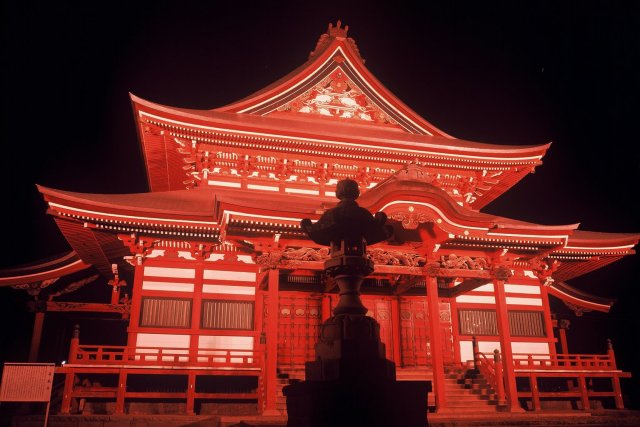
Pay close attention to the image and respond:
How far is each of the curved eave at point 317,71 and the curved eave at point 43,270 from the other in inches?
319

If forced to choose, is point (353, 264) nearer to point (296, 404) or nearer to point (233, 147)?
point (296, 404)

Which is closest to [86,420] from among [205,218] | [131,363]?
[131,363]

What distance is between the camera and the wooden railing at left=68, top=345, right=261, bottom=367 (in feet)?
41.4

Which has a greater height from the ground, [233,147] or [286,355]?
[233,147]

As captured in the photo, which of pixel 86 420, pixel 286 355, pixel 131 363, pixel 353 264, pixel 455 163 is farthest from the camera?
pixel 455 163

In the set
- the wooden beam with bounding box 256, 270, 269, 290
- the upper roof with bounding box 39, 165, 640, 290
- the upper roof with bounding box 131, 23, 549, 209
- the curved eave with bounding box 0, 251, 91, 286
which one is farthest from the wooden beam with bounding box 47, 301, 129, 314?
the wooden beam with bounding box 256, 270, 269, 290

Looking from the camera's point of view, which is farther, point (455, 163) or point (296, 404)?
point (455, 163)

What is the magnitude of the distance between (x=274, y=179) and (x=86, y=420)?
32.7ft

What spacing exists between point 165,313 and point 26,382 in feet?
17.6

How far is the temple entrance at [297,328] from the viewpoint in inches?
620

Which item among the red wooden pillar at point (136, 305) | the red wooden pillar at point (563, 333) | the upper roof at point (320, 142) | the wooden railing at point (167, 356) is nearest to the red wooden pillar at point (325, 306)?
the wooden railing at point (167, 356)

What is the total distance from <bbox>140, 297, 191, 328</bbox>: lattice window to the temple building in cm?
4

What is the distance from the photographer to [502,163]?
1862 centimetres

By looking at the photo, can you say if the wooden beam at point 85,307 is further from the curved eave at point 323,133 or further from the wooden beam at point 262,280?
the curved eave at point 323,133
